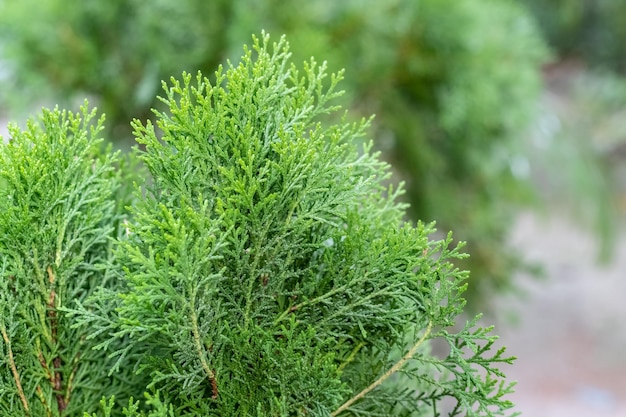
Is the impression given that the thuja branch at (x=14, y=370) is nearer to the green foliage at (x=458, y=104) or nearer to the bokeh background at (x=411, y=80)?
the bokeh background at (x=411, y=80)

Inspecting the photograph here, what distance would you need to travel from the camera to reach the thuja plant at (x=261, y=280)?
0.33 m

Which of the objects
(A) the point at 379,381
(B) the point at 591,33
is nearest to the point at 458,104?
(A) the point at 379,381

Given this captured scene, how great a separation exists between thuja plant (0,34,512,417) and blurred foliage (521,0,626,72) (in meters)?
3.63

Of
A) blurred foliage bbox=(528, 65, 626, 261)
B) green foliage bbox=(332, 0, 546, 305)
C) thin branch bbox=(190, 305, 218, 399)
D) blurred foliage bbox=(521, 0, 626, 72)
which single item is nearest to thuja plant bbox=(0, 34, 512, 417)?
→ thin branch bbox=(190, 305, 218, 399)

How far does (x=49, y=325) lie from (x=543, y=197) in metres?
1.36

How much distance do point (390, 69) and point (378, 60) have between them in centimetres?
3

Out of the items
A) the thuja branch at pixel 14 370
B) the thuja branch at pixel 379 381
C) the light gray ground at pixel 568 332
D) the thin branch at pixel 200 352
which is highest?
the light gray ground at pixel 568 332

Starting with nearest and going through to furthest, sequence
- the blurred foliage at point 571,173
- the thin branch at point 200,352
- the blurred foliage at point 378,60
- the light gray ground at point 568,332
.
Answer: the thin branch at point 200,352
the blurred foliage at point 378,60
the blurred foliage at point 571,173
the light gray ground at point 568,332

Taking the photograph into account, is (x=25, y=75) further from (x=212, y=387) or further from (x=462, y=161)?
(x=212, y=387)

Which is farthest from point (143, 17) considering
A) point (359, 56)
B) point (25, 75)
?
point (359, 56)

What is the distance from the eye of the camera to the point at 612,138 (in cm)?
323

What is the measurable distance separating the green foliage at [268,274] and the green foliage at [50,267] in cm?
3

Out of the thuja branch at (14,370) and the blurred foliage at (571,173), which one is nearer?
the thuja branch at (14,370)

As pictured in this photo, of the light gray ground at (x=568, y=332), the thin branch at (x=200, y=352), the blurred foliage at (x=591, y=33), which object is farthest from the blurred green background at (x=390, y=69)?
the blurred foliage at (x=591, y=33)
